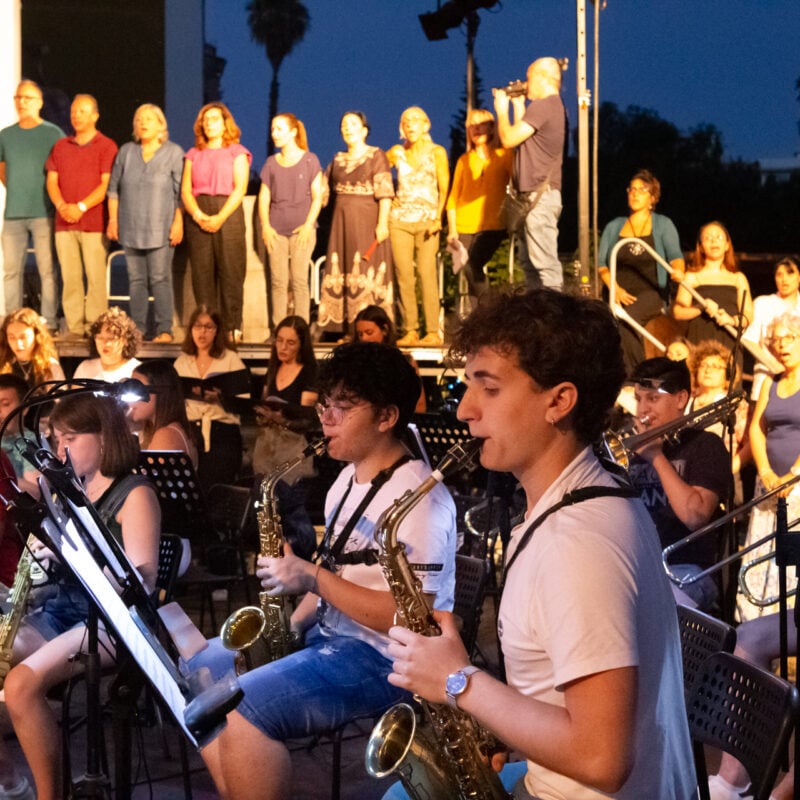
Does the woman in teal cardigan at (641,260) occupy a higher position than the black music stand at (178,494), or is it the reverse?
the woman in teal cardigan at (641,260)

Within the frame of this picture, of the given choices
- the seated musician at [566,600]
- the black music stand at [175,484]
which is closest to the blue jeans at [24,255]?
the black music stand at [175,484]

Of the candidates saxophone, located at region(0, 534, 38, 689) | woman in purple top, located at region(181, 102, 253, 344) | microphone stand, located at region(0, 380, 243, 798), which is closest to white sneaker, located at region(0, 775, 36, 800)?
saxophone, located at region(0, 534, 38, 689)

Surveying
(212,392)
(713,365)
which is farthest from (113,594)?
(212,392)

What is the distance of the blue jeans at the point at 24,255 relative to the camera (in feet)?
32.8

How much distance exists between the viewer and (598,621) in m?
2.06

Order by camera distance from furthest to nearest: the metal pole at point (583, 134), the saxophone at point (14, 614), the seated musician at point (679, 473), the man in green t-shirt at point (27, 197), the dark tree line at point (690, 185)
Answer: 1. the dark tree line at point (690, 185)
2. the man in green t-shirt at point (27, 197)
3. the metal pole at point (583, 134)
4. the seated musician at point (679, 473)
5. the saxophone at point (14, 614)

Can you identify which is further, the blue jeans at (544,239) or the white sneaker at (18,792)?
the blue jeans at (544,239)

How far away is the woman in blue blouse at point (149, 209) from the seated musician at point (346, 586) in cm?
601

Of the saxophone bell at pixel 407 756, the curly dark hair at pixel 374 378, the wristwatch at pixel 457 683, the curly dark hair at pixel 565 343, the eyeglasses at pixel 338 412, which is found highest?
the curly dark hair at pixel 565 343

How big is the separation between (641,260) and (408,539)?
613 cm

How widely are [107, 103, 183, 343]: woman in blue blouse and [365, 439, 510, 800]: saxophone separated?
23.8 ft

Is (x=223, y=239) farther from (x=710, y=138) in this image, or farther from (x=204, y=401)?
(x=710, y=138)

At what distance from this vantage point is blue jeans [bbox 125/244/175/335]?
9773 mm

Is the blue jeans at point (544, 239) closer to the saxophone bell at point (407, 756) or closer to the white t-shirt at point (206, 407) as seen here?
the white t-shirt at point (206, 407)
